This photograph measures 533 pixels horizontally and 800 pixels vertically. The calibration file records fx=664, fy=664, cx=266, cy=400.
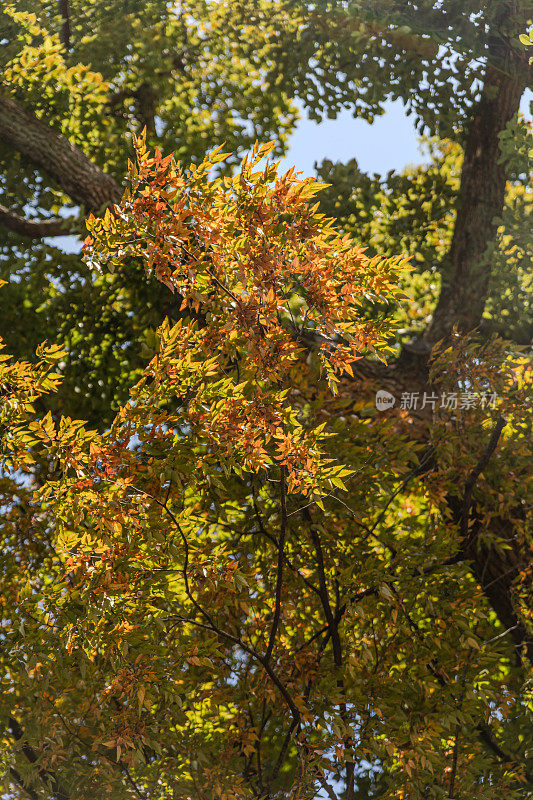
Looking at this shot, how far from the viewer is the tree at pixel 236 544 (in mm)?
2582

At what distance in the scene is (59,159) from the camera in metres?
6.15

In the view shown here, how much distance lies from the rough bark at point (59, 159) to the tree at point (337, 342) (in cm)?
2

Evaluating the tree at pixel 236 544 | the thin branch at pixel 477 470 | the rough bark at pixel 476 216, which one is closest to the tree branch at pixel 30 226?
the tree at pixel 236 544

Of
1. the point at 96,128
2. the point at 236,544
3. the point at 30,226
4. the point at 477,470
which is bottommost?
the point at 236,544

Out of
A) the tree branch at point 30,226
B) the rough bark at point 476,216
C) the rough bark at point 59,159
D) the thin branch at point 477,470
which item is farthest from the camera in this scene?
the rough bark at point 476,216

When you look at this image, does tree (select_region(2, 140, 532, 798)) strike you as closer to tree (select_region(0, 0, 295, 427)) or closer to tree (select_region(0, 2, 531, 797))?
tree (select_region(0, 2, 531, 797))

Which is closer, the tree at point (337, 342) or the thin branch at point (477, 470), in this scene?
the tree at point (337, 342)

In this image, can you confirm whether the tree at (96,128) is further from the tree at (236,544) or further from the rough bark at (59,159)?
the tree at (236,544)

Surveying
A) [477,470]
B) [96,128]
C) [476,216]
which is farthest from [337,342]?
[96,128]

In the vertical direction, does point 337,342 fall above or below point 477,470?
above

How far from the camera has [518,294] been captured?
21.2ft

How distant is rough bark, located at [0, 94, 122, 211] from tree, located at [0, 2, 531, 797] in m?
0.02

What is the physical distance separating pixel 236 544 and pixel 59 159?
164 inches

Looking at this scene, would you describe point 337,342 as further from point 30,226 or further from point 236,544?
point 30,226
